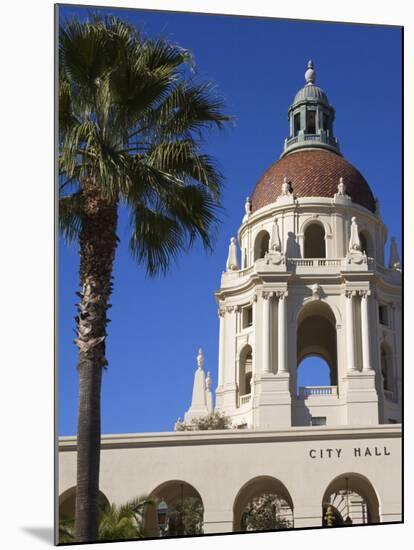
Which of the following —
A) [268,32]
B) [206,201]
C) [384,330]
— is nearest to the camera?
[206,201]

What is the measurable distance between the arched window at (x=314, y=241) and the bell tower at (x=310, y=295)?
1.5 inches

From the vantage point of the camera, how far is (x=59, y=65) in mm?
16891

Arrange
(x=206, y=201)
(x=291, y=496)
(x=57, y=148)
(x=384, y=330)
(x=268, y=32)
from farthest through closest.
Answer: (x=384, y=330) < (x=291, y=496) < (x=268, y=32) < (x=206, y=201) < (x=57, y=148)

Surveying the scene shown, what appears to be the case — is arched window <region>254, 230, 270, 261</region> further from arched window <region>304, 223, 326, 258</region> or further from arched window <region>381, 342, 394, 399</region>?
arched window <region>381, 342, 394, 399</region>

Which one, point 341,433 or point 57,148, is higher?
point 57,148

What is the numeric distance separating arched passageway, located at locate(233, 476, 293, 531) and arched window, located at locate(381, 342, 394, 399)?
3.22 meters

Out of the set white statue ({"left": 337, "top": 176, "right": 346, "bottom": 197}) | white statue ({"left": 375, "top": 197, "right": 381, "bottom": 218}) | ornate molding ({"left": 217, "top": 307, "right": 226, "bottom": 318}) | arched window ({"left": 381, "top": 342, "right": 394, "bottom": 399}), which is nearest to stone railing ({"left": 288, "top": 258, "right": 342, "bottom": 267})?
white statue ({"left": 337, "top": 176, "right": 346, "bottom": 197})

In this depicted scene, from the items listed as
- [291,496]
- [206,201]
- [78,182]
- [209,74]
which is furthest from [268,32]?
[291,496]

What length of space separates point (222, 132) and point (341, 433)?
688cm

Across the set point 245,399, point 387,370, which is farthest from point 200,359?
point 387,370

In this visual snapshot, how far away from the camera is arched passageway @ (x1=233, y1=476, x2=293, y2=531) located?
21.2 meters

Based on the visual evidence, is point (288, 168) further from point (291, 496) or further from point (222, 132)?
point (291, 496)

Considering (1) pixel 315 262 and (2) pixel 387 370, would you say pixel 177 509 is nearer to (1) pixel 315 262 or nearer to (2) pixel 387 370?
(2) pixel 387 370

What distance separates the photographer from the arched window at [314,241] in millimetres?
A: 26859
